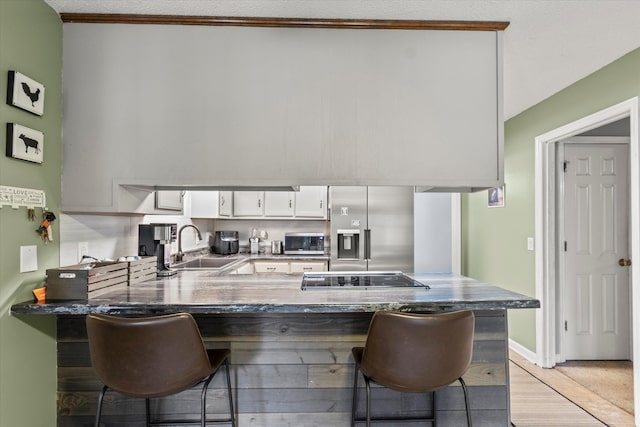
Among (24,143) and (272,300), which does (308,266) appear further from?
(24,143)

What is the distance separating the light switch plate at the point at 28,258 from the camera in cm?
166

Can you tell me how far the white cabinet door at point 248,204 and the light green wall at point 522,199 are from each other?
263 cm

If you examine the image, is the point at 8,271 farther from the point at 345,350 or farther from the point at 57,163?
the point at 345,350

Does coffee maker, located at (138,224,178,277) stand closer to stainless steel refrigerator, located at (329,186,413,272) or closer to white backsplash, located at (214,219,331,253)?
stainless steel refrigerator, located at (329,186,413,272)

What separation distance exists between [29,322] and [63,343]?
217mm

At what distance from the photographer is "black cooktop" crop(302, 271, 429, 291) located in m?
→ 1.99

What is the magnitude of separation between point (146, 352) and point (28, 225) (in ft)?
2.85

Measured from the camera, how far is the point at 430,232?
425 cm

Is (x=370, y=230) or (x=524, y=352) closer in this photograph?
(x=524, y=352)

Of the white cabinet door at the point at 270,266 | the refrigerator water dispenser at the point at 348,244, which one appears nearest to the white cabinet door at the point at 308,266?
the white cabinet door at the point at 270,266

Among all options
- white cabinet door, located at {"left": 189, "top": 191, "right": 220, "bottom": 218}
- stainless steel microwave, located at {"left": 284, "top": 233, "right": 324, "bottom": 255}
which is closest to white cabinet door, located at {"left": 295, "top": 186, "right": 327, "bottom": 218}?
stainless steel microwave, located at {"left": 284, "top": 233, "right": 324, "bottom": 255}

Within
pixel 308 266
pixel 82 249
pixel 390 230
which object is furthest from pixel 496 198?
pixel 82 249

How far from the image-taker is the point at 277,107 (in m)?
2.01

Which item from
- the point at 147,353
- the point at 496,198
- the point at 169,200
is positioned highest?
the point at 496,198
